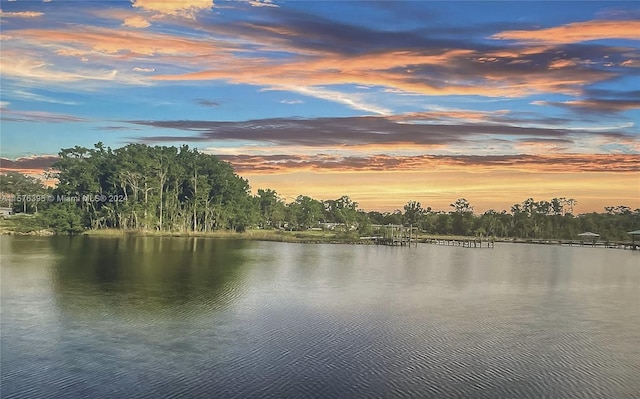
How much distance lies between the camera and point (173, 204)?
77.8 metres

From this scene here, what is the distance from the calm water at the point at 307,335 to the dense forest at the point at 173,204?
39.3m

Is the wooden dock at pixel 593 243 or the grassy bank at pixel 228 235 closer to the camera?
the grassy bank at pixel 228 235

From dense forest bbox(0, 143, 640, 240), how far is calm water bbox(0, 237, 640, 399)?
39267 mm

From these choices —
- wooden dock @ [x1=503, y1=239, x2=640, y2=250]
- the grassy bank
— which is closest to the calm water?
the grassy bank

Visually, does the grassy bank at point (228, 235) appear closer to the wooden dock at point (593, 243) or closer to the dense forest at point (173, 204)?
the dense forest at point (173, 204)

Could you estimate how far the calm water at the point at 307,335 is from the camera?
13.1m

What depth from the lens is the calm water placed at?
1314 centimetres

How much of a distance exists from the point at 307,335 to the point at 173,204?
62990mm

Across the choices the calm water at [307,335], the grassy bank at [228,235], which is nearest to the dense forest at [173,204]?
the grassy bank at [228,235]

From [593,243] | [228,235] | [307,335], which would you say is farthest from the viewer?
[593,243]

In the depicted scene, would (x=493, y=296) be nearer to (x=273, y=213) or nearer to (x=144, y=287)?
(x=144, y=287)

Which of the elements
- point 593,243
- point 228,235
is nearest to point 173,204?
point 228,235

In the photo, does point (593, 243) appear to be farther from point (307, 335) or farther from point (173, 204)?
point (307, 335)

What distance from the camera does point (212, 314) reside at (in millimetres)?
20500
